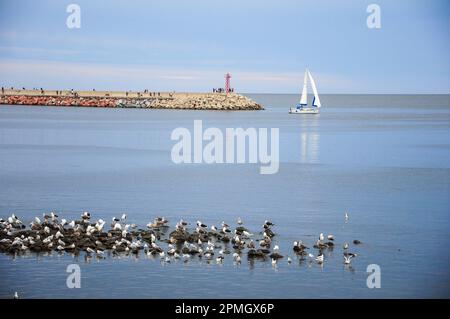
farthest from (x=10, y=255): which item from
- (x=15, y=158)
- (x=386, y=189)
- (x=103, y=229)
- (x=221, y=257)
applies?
(x=15, y=158)

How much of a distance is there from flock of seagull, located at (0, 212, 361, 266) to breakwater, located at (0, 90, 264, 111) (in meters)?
118

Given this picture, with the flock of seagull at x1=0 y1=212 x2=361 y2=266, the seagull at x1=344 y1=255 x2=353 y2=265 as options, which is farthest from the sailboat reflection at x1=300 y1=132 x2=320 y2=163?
the seagull at x1=344 y1=255 x2=353 y2=265

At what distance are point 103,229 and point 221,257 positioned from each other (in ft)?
19.6

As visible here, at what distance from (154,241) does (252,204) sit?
412 inches

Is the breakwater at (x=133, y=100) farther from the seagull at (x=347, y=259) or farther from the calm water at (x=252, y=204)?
the seagull at (x=347, y=259)

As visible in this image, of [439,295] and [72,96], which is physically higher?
[72,96]

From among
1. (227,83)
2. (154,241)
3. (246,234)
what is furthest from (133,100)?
(154,241)

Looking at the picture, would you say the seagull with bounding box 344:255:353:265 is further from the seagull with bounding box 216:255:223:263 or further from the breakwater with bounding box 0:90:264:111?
the breakwater with bounding box 0:90:264:111

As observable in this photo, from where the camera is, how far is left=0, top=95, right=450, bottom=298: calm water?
2320cm

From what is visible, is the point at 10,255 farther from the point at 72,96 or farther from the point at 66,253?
the point at 72,96

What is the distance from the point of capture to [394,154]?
6344 cm

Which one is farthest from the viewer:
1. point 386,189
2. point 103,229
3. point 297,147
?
point 297,147

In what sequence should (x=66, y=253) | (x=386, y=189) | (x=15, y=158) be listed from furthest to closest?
1. (x=15, y=158)
2. (x=386, y=189)
3. (x=66, y=253)

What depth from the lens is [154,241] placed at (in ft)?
88.7
